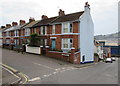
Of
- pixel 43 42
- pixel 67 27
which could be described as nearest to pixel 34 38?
pixel 43 42

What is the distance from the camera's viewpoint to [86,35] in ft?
66.0

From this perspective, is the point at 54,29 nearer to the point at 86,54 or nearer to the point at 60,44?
the point at 60,44

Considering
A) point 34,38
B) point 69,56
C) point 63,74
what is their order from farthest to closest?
point 34,38 < point 69,56 < point 63,74

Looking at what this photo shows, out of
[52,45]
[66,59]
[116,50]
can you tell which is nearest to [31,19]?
[52,45]

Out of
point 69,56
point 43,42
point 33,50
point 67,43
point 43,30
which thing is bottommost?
point 69,56

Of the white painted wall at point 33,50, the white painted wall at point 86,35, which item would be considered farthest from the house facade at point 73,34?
the white painted wall at point 33,50

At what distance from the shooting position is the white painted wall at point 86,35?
18995mm

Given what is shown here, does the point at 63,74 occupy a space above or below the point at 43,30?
below

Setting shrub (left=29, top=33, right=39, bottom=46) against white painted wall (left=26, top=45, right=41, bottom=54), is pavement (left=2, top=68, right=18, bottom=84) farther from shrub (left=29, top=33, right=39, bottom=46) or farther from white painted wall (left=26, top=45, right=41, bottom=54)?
shrub (left=29, top=33, right=39, bottom=46)

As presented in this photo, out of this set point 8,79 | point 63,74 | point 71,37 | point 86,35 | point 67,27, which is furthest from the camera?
point 86,35

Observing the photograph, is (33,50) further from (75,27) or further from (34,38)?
(75,27)

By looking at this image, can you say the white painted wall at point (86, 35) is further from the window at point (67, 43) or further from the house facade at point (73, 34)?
the window at point (67, 43)

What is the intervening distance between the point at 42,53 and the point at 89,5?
14364mm

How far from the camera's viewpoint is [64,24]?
65.6 ft
